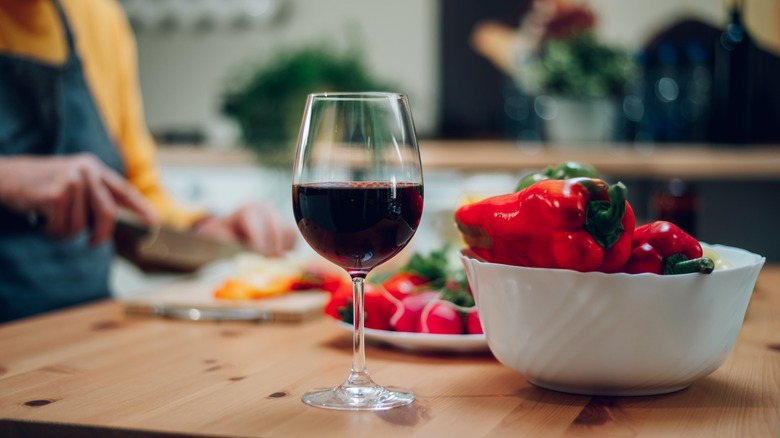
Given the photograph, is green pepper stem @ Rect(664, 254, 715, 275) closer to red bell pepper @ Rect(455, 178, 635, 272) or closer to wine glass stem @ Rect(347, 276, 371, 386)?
red bell pepper @ Rect(455, 178, 635, 272)

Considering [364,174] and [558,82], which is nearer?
[364,174]

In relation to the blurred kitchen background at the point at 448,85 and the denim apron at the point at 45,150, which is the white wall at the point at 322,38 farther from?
the denim apron at the point at 45,150

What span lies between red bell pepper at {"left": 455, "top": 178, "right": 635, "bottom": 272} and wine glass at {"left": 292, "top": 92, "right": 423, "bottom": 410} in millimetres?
91

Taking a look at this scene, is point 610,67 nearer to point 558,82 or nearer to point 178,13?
point 558,82

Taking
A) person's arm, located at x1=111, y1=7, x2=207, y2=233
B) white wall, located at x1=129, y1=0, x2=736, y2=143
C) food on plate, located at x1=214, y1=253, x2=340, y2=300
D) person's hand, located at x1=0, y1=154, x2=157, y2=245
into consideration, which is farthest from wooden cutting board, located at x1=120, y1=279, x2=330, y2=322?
white wall, located at x1=129, y1=0, x2=736, y2=143

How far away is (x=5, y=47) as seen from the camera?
184 cm

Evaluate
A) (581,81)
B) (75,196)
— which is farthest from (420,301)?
(581,81)

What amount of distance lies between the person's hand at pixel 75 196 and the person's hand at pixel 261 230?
0.22 m

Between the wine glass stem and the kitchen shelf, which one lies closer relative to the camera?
the wine glass stem

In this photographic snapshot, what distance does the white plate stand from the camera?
3.17 feet

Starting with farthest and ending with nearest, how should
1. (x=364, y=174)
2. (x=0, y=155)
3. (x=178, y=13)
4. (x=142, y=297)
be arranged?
(x=178, y=13) < (x=0, y=155) < (x=142, y=297) < (x=364, y=174)

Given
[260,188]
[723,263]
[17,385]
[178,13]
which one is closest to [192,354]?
[17,385]

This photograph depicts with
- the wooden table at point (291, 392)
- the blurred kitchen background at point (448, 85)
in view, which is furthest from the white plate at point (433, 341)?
the blurred kitchen background at point (448, 85)

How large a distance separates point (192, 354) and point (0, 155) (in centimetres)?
98
